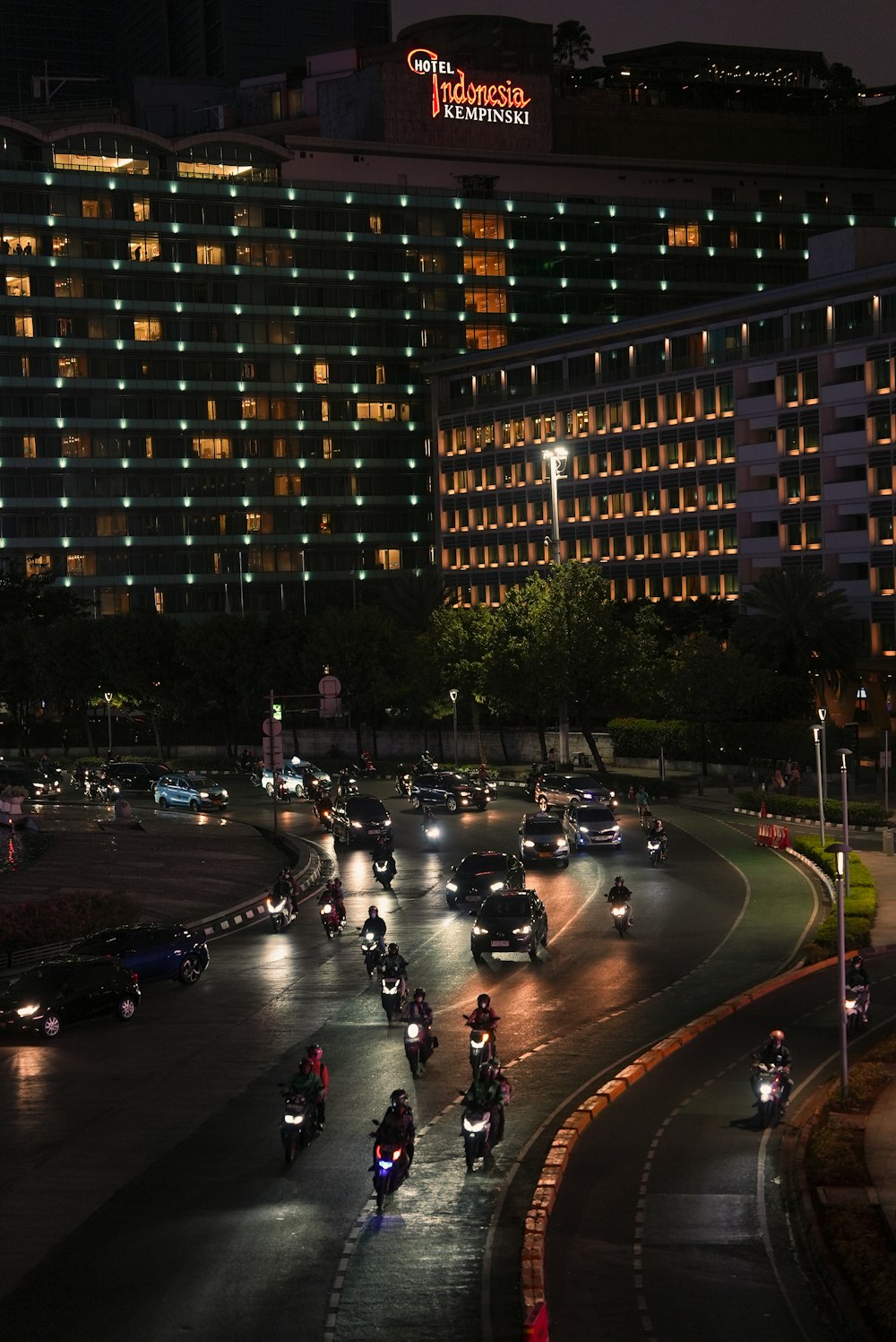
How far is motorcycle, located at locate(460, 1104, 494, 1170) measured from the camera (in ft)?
76.9

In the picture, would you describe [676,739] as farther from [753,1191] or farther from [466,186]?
[466,186]

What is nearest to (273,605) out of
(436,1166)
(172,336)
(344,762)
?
(172,336)

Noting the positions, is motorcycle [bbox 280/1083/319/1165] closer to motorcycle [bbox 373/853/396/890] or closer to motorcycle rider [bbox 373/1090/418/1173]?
motorcycle rider [bbox 373/1090/418/1173]

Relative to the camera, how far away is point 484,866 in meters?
48.9

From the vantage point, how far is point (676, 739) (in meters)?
94.2

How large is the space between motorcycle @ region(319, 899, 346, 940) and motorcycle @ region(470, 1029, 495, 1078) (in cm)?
1731

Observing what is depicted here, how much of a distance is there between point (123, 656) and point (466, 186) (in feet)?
224

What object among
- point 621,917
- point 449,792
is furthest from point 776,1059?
point 449,792

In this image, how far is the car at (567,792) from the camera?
74125 mm

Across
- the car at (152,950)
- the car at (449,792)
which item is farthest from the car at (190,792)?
the car at (152,950)

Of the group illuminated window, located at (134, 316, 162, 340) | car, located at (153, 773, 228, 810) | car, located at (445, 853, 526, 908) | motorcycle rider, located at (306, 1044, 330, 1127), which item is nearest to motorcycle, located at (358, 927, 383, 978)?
car, located at (445, 853, 526, 908)

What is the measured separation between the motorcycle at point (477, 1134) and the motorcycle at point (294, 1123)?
2225mm

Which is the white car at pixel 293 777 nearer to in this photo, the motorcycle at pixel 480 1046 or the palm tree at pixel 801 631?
the palm tree at pixel 801 631

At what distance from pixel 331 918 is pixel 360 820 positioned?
2157cm
